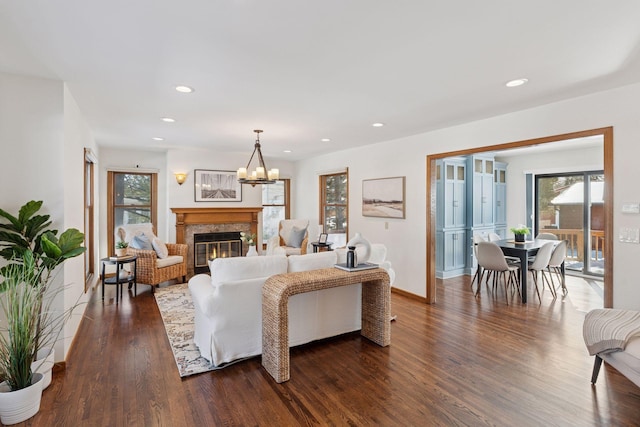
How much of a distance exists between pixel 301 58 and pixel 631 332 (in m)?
3.01

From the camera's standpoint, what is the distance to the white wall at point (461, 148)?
2.96 meters

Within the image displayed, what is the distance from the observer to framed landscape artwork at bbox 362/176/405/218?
5273 millimetres

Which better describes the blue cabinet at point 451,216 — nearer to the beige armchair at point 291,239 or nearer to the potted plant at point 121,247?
the beige armchair at point 291,239

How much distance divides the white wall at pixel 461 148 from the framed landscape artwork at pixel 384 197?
114 mm

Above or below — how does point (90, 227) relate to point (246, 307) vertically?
above

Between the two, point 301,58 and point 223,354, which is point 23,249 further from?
point 301,58

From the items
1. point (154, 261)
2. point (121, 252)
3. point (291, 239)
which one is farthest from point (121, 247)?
point (291, 239)

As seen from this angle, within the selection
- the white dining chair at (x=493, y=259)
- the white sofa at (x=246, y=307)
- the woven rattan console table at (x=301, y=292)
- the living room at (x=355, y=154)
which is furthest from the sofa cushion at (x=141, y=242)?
the white dining chair at (x=493, y=259)

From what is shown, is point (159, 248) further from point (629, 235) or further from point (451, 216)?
point (629, 235)

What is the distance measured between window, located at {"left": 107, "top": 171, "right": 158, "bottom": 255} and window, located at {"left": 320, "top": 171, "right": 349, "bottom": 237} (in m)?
3.44

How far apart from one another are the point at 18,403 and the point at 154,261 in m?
3.19

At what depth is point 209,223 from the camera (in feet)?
22.0

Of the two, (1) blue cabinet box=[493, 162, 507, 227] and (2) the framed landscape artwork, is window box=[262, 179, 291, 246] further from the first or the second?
(1) blue cabinet box=[493, 162, 507, 227]

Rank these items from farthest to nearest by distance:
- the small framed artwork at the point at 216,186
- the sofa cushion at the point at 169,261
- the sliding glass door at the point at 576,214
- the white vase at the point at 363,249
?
the small framed artwork at the point at 216,186
the sliding glass door at the point at 576,214
the sofa cushion at the point at 169,261
the white vase at the point at 363,249
